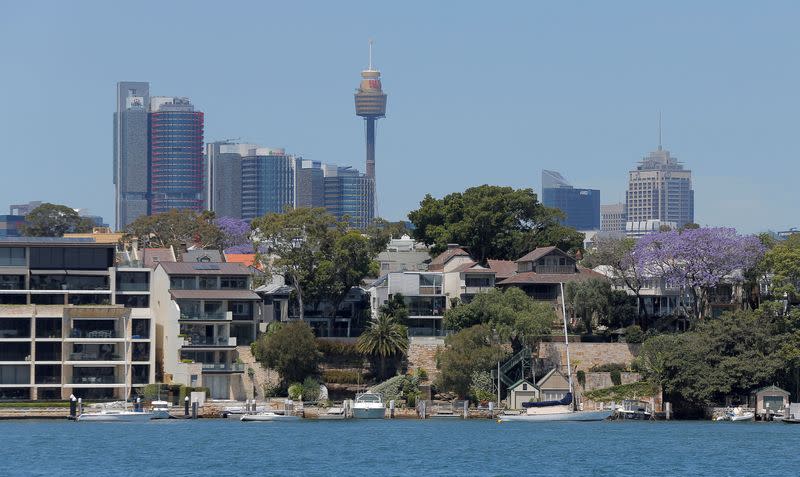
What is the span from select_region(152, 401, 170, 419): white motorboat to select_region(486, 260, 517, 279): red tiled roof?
2744cm

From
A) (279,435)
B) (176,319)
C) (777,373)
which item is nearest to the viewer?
(279,435)

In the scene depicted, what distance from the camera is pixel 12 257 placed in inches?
4321

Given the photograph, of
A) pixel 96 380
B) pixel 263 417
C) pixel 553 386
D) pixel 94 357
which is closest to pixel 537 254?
pixel 553 386

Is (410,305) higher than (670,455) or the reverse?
higher

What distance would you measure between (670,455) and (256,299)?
123ft

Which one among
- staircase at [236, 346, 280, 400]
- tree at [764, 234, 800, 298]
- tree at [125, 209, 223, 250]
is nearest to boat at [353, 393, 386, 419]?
staircase at [236, 346, 280, 400]

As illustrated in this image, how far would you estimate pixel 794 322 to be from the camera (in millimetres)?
104500

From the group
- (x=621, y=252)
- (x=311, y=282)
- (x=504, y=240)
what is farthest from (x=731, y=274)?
(x=311, y=282)

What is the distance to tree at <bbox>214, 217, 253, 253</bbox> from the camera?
515 feet

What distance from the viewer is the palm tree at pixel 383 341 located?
362ft

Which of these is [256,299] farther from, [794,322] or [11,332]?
[794,322]

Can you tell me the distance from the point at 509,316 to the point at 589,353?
252 inches

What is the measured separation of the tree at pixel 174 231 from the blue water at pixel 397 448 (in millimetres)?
51069

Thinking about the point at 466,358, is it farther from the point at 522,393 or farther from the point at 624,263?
the point at 624,263
